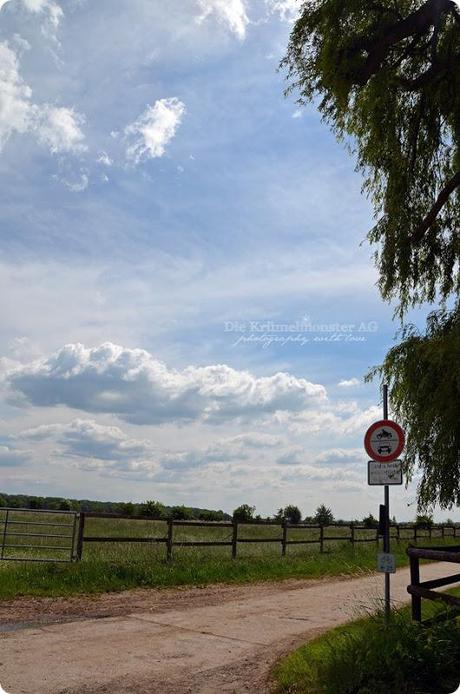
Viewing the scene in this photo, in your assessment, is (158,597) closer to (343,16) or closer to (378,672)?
(378,672)

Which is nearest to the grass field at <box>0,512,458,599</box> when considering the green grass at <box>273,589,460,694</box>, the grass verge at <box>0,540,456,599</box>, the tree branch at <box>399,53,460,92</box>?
the grass verge at <box>0,540,456,599</box>

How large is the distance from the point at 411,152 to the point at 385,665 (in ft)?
24.6

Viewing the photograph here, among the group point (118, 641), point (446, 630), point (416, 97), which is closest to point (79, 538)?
point (118, 641)

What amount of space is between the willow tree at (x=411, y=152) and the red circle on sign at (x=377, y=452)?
932 millimetres

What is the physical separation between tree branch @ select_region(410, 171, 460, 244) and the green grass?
18.2ft

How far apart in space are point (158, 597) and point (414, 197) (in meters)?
8.67

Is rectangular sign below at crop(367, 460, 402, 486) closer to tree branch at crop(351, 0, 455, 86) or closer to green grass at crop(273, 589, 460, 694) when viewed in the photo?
green grass at crop(273, 589, 460, 694)

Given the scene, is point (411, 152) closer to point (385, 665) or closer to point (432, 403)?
point (432, 403)

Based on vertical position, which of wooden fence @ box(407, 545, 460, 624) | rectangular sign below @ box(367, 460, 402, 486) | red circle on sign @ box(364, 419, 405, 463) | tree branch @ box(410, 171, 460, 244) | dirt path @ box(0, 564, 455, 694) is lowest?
dirt path @ box(0, 564, 455, 694)

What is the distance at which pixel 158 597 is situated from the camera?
39.3ft

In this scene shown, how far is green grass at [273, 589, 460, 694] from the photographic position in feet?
17.5

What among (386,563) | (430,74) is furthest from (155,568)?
(430,74)

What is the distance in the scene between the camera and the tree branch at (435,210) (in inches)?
344

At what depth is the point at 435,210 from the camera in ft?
29.9
